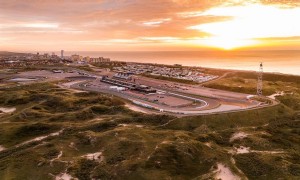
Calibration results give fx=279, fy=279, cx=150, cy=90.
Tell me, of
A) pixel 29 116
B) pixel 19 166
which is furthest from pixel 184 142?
pixel 29 116

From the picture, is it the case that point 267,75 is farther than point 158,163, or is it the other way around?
point 267,75

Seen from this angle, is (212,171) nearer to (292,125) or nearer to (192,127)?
(192,127)

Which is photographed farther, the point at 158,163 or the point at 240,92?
the point at 240,92

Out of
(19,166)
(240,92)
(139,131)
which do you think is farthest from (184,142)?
(240,92)

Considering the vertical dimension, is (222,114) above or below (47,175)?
above

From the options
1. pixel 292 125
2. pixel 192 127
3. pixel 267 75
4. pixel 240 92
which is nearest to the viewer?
pixel 192 127

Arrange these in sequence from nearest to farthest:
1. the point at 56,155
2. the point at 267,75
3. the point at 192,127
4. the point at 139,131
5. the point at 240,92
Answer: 1. the point at 56,155
2. the point at 139,131
3. the point at 192,127
4. the point at 240,92
5. the point at 267,75

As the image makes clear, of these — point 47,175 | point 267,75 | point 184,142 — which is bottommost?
point 47,175

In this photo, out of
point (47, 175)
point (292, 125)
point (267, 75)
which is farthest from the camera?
point (267, 75)

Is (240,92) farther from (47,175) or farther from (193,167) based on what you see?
(47,175)
